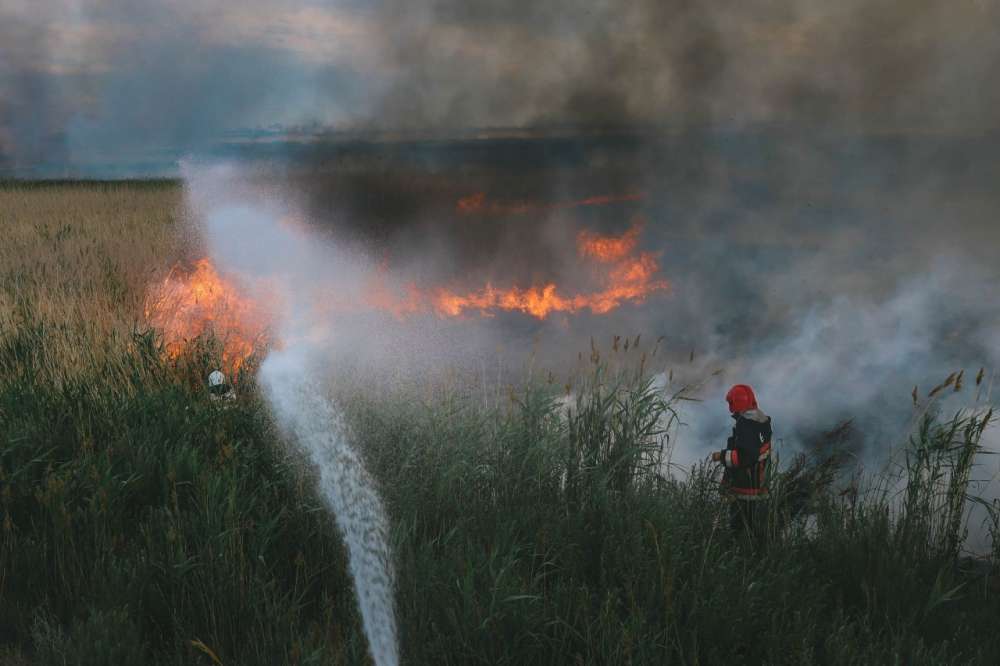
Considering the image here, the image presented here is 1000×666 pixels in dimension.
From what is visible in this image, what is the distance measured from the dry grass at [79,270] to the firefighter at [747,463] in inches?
182

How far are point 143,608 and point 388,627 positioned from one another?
1.03 meters

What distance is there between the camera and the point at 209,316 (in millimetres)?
7988

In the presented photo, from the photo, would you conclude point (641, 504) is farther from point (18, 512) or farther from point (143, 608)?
point (18, 512)

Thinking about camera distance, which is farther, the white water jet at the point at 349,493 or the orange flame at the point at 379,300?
the orange flame at the point at 379,300

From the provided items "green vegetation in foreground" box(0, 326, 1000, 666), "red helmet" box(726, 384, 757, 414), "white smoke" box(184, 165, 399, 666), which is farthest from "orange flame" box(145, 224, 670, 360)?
"red helmet" box(726, 384, 757, 414)

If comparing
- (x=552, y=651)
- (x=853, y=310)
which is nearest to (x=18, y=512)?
(x=552, y=651)

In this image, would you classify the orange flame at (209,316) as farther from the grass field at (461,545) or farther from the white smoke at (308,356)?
the grass field at (461,545)

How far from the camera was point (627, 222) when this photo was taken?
748 inches

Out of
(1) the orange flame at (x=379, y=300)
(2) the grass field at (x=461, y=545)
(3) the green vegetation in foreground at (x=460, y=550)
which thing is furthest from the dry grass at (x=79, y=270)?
(3) the green vegetation in foreground at (x=460, y=550)

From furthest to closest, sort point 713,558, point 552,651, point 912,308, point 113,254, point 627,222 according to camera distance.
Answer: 1. point 627,222
2. point 912,308
3. point 113,254
4. point 713,558
5. point 552,651

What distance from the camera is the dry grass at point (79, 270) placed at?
21.4ft

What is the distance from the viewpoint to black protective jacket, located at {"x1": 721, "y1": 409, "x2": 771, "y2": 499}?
4.15m

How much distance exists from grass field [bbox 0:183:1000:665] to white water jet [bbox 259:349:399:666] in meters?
0.07

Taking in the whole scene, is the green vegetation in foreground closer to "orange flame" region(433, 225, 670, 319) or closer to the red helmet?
the red helmet
